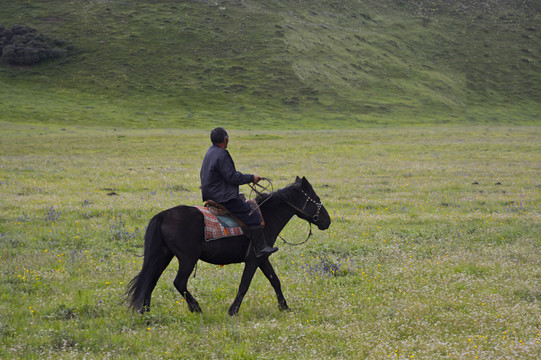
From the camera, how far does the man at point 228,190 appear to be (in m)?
8.82

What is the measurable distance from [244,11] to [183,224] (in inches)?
5990

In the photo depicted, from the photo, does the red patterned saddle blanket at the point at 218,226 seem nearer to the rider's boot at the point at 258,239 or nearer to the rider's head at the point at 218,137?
the rider's boot at the point at 258,239

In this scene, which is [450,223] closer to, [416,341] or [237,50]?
[416,341]

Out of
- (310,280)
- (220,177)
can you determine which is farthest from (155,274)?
(310,280)

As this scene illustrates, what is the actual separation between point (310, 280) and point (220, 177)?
11.5 feet

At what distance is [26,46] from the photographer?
123125 millimetres

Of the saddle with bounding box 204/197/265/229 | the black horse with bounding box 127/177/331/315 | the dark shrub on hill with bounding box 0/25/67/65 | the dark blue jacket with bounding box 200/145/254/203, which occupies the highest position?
the dark blue jacket with bounding box 200/145/254/203

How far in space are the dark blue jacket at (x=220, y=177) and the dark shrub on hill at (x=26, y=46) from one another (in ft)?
427

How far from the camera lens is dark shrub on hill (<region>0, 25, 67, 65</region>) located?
122 m

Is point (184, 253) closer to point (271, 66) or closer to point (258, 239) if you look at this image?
point (258, 239)

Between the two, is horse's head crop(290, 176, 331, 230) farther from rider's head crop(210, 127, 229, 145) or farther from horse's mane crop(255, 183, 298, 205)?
rider's head crop(210, 127, 229, 145)

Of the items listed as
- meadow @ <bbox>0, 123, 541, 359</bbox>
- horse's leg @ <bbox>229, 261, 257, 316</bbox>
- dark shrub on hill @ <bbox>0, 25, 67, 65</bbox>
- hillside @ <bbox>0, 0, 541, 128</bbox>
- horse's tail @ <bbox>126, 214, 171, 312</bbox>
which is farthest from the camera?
dark shrub on hill @ <bbox>0, 25, 67, 65</bbox>

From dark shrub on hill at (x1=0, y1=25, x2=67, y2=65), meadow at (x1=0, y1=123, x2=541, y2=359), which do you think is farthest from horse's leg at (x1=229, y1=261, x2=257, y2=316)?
dark shrub on hill at (x1=0, y1=25, x2=67, y2=65)

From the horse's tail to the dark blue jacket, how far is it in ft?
3.58
